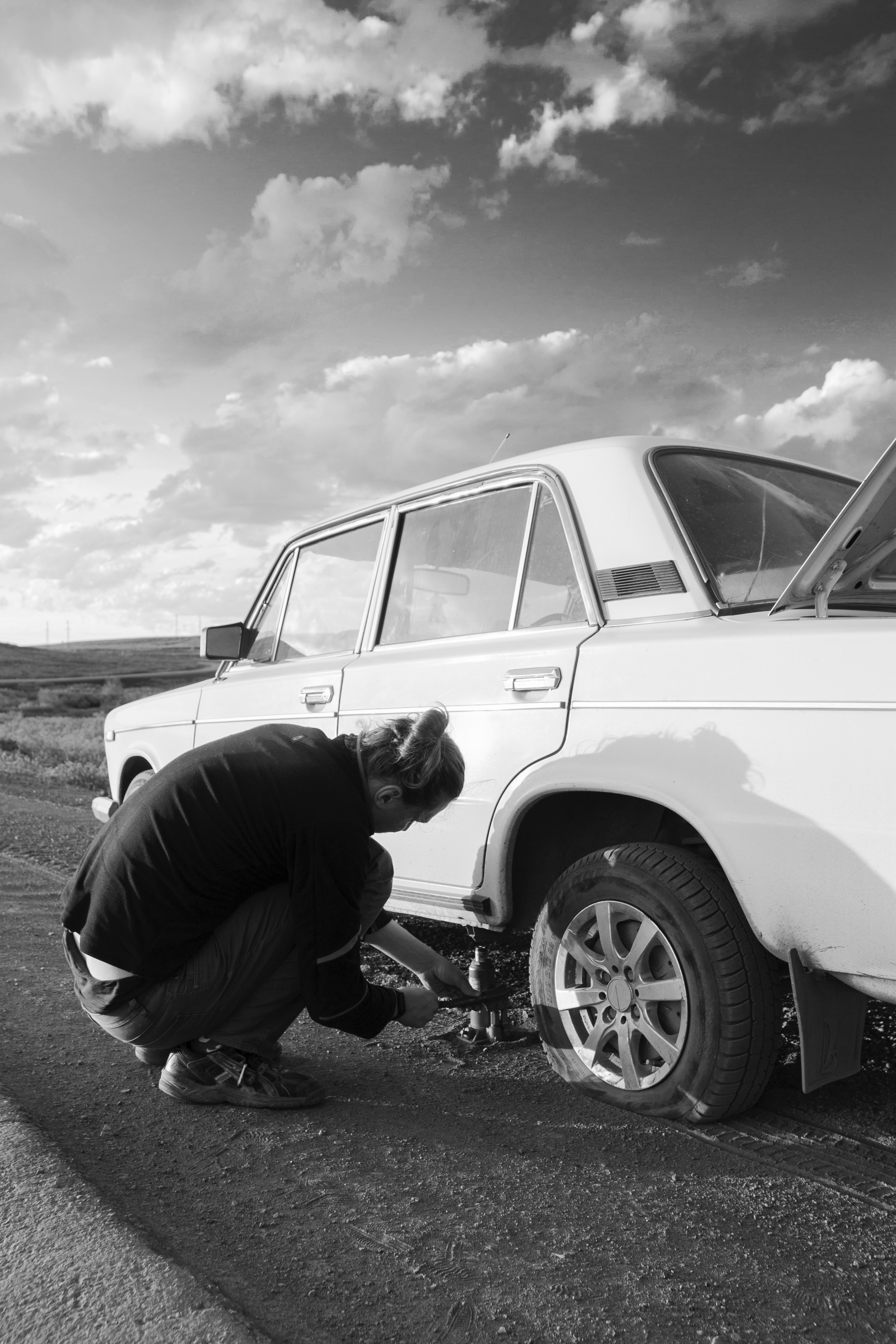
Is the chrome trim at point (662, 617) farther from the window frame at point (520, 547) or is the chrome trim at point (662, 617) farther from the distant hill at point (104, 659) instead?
the distant hill at point (104, 659)

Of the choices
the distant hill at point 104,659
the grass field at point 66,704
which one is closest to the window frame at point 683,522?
the grass field at point 66,704

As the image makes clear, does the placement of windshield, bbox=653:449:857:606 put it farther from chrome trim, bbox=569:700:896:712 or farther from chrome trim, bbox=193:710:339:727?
chrome trim, bbox=193:710:339:727

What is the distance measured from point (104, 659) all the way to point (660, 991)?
100041mm

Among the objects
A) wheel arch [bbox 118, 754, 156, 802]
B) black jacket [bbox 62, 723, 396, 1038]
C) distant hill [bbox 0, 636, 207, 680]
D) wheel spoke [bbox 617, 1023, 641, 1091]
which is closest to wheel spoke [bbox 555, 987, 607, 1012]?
wheel spoke [bbox 617, 1023, 641, 1091]

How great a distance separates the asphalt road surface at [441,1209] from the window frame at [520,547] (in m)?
1.52

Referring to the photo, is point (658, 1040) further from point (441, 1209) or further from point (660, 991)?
point (441, 1209)

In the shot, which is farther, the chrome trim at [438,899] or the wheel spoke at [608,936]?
the chrome trim at [438,899]

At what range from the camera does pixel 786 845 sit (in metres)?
2.70

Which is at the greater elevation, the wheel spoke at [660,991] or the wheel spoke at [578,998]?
the wheel spoke at [660,991]

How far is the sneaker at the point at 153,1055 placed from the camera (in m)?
3.35

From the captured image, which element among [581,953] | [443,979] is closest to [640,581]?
[581,953]

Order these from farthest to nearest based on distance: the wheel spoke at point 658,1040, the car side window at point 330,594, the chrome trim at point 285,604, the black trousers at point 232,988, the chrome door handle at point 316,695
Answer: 1. the chrome trim at point 285,604
2. the car side window at point 330,594
3. the chrome door handle at point 316,695
4. the black trousers at point 232,988
5. the wheel spoke at point 658,1040

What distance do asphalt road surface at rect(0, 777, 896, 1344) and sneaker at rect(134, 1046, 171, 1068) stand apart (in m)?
0.11

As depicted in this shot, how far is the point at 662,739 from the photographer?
2.99 metres
